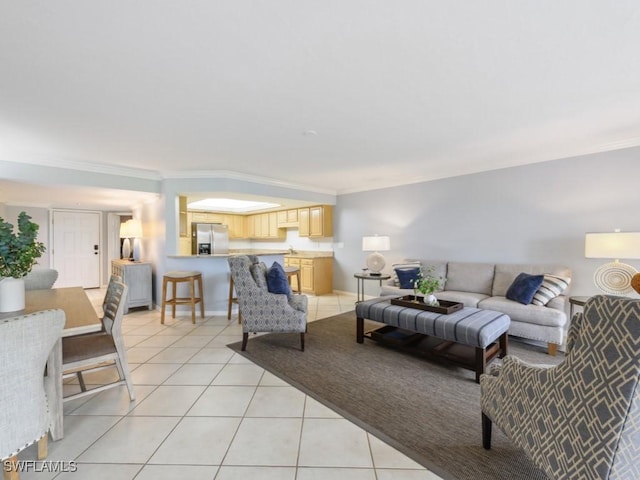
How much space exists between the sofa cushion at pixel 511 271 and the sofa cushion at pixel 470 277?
92mm

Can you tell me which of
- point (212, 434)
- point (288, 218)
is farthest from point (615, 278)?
point (288, 218)

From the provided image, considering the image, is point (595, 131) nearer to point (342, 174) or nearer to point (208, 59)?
point (342, 174)

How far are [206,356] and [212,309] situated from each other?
1700mm

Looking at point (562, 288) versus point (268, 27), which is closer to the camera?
point (268, 27)

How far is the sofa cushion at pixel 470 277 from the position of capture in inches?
158

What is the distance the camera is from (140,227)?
5.24 metres

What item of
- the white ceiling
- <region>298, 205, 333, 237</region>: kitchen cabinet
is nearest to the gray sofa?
the white ceiling

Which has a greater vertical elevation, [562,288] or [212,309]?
[562,288]

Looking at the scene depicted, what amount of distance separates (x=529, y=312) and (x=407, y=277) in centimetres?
159

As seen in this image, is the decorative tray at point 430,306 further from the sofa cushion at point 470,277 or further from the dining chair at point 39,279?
the dining chair at point 39,279

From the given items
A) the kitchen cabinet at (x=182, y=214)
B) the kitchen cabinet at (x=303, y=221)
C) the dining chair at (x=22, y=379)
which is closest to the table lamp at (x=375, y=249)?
the kitchen cabinet at (x=303, y=221)

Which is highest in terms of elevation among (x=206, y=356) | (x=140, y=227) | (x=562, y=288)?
(x=140, y=227)

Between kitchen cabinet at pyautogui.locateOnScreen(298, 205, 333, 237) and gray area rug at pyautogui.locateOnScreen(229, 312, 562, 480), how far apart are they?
3.00m

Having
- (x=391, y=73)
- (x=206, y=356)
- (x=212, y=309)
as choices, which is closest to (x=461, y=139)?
(x=391, y=73)
